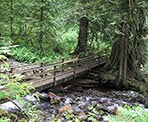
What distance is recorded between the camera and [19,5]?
19.1m

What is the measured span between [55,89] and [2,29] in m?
8.57

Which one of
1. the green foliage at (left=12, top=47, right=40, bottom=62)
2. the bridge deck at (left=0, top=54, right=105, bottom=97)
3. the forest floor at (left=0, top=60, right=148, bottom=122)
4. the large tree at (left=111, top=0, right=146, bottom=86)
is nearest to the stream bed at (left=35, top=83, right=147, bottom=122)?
the forest floor at (left=0, top=60, right=148, bottom=122)

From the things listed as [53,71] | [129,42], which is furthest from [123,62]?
[53,71]

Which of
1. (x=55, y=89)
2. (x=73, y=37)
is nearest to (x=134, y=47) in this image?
(x=55, y=89)

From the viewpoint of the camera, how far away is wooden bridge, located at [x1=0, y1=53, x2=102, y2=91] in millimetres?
10735

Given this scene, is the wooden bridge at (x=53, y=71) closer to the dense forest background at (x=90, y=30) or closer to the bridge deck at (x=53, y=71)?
the bridge deck at (x=53, y=71)

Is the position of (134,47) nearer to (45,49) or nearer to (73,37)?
(45,49)

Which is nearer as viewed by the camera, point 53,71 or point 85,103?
point 85,103

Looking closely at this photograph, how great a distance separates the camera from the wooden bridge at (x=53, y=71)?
1074 cm

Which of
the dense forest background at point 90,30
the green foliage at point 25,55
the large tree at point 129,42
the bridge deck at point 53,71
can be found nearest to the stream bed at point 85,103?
the bridge deck at point 53,71

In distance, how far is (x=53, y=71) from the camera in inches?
478

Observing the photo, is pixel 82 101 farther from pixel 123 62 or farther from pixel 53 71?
pixel 123 62

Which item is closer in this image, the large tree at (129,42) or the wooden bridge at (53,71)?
the wooden bridge at (53,71)

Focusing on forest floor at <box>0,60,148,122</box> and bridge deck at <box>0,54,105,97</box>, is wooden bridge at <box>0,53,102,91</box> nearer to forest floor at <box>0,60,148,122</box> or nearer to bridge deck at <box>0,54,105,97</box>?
bridge deck at <box>0,54,105,97</box>
